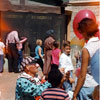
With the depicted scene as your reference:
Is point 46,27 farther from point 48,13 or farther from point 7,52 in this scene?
point 7,52

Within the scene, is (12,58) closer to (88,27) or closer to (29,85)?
(29,85)

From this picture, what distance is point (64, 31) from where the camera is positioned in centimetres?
1318

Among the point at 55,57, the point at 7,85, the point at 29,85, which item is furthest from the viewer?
the point at 7,85

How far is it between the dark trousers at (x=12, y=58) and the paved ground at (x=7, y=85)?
27cm

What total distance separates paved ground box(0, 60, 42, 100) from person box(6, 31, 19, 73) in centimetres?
30

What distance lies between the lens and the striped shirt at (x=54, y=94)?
3320 millimetres

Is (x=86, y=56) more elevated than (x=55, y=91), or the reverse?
(x=86, y=56)

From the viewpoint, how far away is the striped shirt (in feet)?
10.9

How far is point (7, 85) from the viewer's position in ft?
27.0

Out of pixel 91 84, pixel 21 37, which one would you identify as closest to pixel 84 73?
pixel 91 84

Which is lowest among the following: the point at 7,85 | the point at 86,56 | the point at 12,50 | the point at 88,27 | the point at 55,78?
the point at 7,85

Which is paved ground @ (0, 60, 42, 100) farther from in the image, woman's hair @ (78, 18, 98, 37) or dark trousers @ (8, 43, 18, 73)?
woman's hair @ (78, 18, 98, 37)

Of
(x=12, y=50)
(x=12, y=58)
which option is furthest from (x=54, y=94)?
(x=12, y=58)

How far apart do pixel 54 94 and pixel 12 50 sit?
710cm
